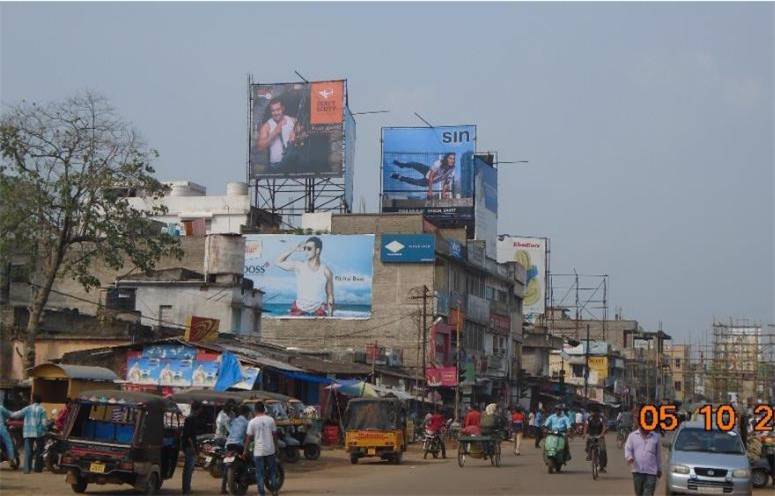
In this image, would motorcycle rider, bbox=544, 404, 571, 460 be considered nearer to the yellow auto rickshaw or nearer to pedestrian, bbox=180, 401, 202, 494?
the yellow auto rickshaw

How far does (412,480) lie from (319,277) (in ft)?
129

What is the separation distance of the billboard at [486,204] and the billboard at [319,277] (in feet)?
38.4

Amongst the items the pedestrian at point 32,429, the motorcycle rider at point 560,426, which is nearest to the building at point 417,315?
the motorcycle rider at point 560,426

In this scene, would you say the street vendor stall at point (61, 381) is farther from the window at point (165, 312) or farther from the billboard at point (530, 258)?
the billboard at point (530, 258)

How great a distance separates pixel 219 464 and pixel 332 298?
38.7 meters

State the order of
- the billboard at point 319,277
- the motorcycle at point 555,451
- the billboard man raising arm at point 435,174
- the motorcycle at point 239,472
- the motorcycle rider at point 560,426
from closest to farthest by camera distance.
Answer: the motorcycle at point 239,472
the motorcycle at point 555,451
the motorcycle rider at point 560,426
the billboard at point 319,277
the billboard man raising arm at point 435,174

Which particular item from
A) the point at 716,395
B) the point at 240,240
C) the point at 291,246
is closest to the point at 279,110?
the point at 291,246

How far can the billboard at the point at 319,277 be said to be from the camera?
6178 centimetres

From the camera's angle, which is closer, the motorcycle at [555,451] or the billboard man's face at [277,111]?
the motorcycle at [555,451]

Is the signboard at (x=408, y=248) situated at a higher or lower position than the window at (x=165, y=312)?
higher

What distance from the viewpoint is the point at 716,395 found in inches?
3300

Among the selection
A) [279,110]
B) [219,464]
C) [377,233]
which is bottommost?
[219,464]

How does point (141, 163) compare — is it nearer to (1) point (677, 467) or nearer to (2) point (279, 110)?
(1) point (677, 467)
